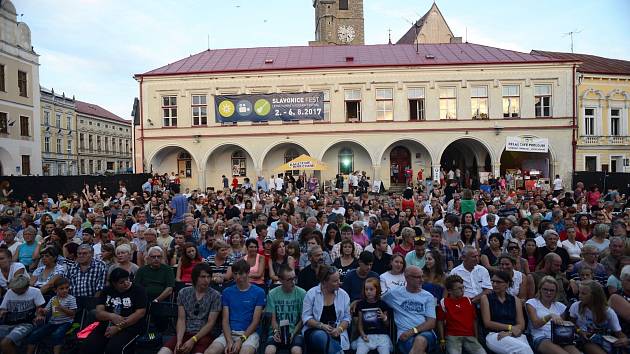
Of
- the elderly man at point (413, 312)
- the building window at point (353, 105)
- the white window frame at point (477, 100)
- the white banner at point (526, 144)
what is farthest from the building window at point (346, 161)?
the elderly man at point (413, 312)

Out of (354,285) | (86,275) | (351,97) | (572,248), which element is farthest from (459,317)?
(351,97)

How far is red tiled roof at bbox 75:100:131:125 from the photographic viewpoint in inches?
2458

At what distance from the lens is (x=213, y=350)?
505 cm

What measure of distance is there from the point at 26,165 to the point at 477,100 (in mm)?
30733

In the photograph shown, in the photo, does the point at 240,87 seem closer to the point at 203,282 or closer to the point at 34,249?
the point at 34,249

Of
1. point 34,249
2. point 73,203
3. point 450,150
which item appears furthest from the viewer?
point 450,150

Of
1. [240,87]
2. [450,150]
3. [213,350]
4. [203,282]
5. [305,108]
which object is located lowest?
[213,350]

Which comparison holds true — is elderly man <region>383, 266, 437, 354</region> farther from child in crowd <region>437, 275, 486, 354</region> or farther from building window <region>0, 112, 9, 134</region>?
building window <region>0, 112, 9, 134</region>

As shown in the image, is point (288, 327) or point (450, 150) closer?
point (288, 327)

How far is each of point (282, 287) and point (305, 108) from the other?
20.0m

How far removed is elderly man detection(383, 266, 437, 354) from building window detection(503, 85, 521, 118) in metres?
23.9

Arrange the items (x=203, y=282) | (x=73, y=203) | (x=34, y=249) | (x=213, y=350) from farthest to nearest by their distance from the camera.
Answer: (x=73, y=203) → (x=34, y=249) → (x=203, y=282) → (x=213, y=350)

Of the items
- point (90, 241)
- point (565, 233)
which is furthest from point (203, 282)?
point (565, 233)

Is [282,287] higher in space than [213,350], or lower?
higher
